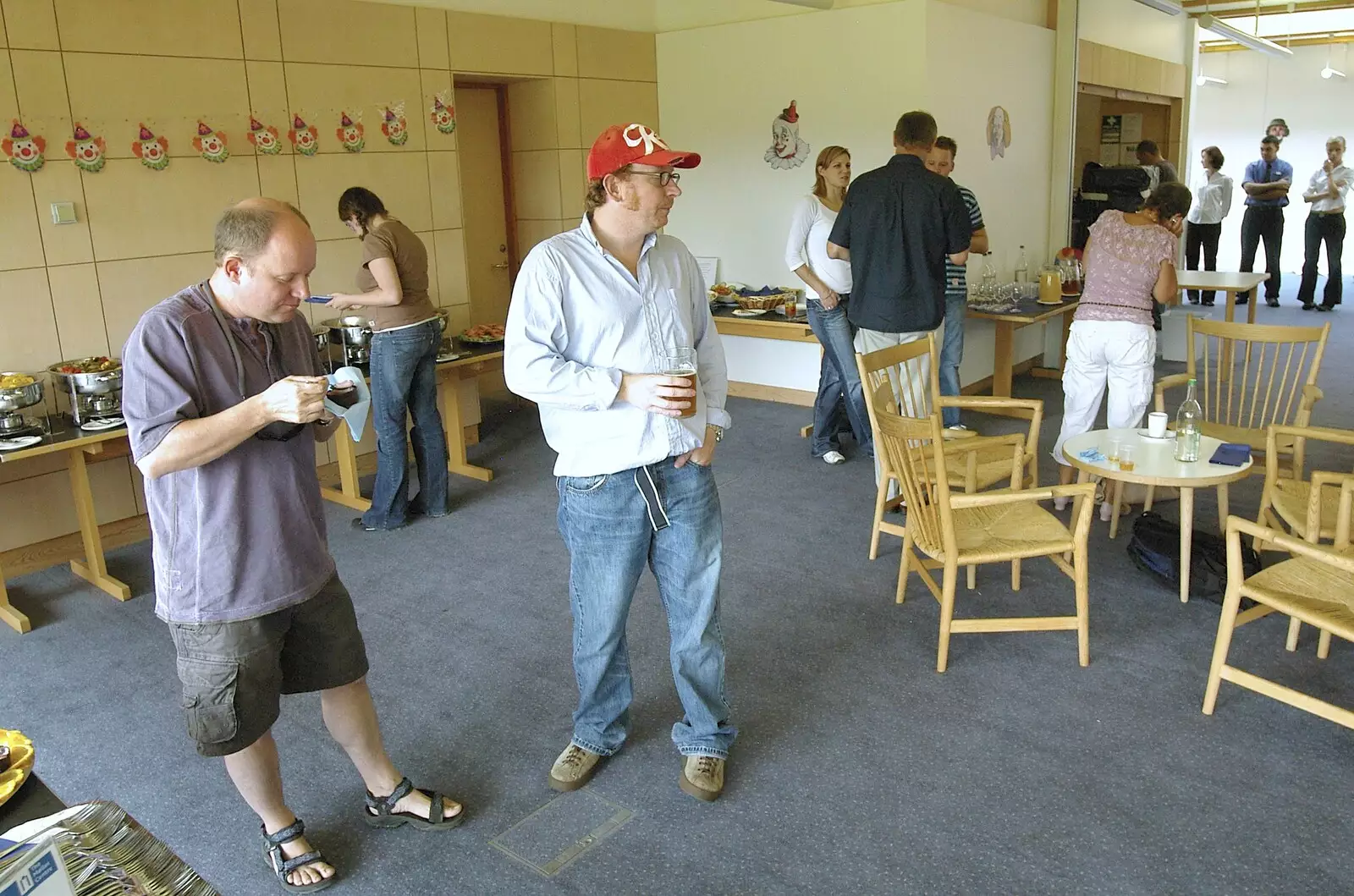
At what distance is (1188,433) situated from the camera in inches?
140

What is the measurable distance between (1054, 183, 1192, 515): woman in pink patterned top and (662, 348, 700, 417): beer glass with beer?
219 cm

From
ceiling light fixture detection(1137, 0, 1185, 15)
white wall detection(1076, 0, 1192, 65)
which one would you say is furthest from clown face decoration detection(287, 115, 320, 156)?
ceiling light fixture detection(1137, 0, 1185, 15)

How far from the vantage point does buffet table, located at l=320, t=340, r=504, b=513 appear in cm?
511

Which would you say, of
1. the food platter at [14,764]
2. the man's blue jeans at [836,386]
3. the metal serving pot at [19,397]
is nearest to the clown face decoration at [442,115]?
the man's blue jeans at [836,386]

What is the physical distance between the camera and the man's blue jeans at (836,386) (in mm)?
5211

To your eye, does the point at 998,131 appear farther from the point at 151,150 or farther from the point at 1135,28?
the point at 151,150

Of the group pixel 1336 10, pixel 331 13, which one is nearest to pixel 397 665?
pixel 331 13

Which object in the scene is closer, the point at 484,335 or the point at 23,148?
the point at 23,148

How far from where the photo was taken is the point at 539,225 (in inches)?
270

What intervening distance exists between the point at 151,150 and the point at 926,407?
3.55 meters

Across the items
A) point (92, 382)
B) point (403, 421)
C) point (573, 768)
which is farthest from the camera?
point (403, 421)

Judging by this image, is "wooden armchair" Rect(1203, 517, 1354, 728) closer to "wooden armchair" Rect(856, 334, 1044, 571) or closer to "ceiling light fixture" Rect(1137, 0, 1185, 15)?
"wooden armchair" Rect(856, 334, 1044, 571)

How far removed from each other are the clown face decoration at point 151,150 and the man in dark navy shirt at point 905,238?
3101mm

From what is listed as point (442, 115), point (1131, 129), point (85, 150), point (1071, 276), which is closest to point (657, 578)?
point (85, 150)
